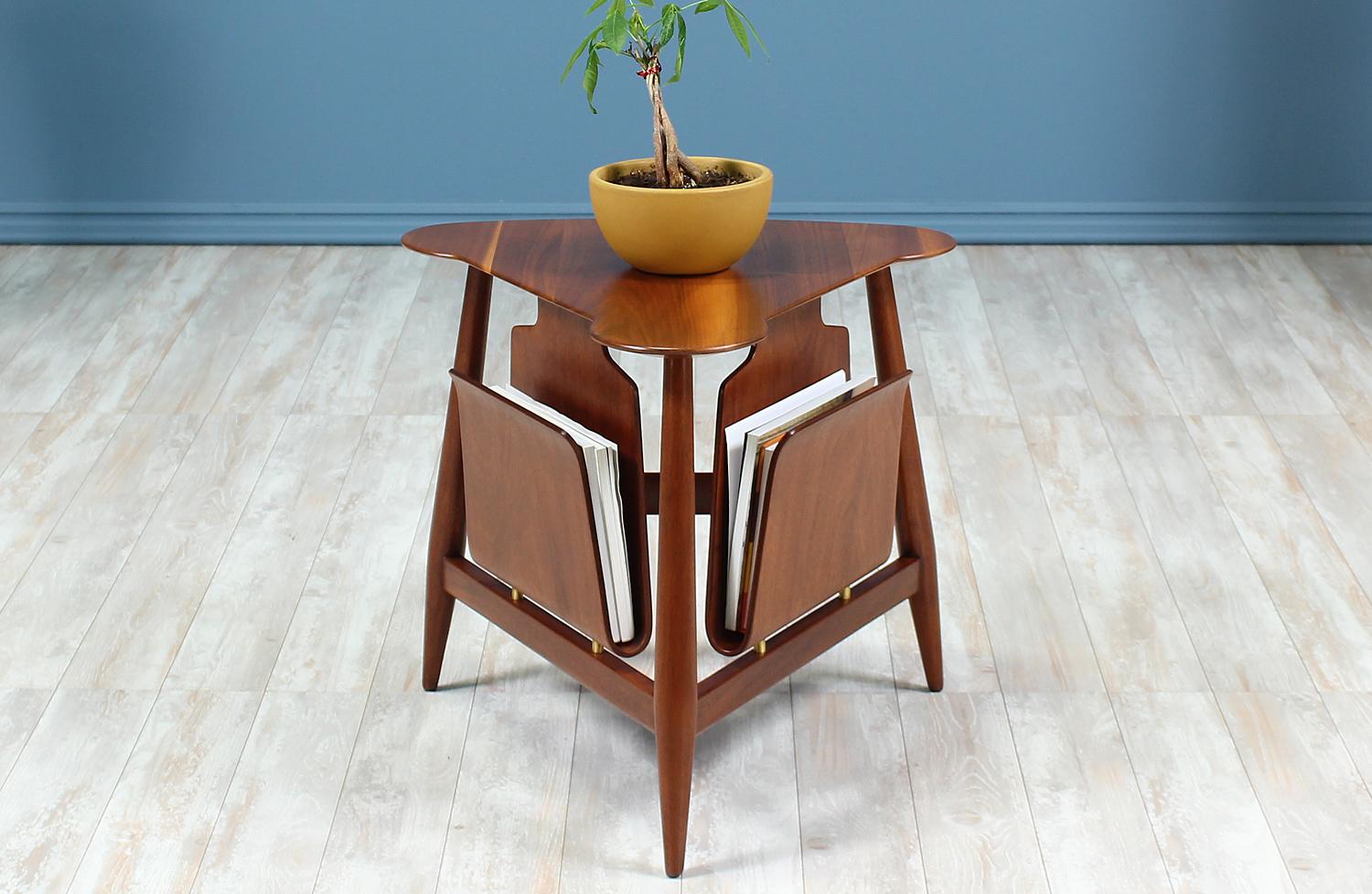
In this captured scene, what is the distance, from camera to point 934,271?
3.25m

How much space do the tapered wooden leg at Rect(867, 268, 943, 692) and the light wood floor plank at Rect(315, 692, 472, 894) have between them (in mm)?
592

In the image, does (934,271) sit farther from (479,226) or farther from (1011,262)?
(479,226)

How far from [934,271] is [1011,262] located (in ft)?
0.66

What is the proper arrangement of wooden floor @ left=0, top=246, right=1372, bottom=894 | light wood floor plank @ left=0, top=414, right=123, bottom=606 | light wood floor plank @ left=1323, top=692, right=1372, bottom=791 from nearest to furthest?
wooden floor @ left=0, top=246, right=1372, bottom=894 → light wood floor plank @ left=1323, top=692, right=1372, bottom=791 → light wood floor plank @ left=0, top=414, right=123, bottom=606

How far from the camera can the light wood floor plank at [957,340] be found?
2602 mm

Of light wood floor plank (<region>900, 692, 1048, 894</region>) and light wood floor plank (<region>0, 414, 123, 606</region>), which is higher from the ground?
light wood floor plank (<region>900, 692, 1048, 894</region>)

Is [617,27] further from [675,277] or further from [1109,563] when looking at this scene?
[1109,563]

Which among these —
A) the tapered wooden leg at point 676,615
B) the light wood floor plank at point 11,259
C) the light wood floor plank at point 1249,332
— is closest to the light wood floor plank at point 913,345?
the light wood floor plank at point 1249,332

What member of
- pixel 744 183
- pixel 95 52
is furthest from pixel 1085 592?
pixel 95 52

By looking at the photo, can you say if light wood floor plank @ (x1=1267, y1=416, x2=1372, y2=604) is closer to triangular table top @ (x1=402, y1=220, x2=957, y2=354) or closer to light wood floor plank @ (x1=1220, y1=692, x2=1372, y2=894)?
light wood floor plank @ (x1=1220, y1=692, x2=1372, y2=894)

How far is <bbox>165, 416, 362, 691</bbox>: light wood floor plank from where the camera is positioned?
6.04 ft

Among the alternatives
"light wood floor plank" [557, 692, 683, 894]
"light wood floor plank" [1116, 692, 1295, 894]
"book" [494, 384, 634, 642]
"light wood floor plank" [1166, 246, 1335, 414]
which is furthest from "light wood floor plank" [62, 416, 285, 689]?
"light wood floor plank" [1166, 246, 1335, 414]

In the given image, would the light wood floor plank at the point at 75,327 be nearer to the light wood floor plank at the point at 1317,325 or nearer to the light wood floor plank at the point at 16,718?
the light wood floor plank at the point at 16,718

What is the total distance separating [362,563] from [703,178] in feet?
3.01
